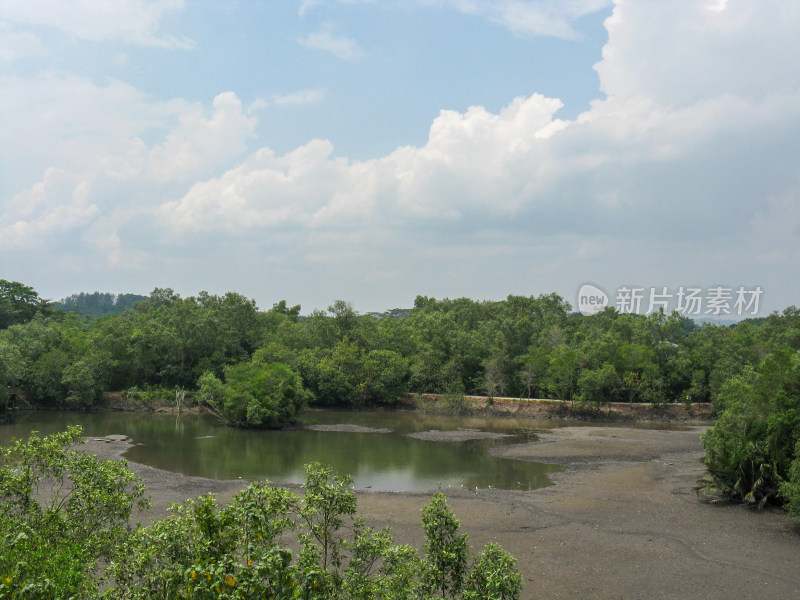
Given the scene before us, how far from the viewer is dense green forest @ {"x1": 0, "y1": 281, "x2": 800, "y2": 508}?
166 ft

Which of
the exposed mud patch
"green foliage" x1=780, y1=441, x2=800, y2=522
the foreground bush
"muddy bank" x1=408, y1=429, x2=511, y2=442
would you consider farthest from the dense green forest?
"green foliage" x1=780, y1=441, x2=800, y2=522

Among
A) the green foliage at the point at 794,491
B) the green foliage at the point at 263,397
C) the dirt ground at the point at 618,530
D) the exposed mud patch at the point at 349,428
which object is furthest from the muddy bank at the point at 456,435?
the green foliage at the point at 794,491

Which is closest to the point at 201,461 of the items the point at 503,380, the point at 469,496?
the point at 469,496

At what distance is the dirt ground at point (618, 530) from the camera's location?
51.4 ft

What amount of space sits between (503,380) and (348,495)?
50.6 m

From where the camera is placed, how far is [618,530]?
2005cm

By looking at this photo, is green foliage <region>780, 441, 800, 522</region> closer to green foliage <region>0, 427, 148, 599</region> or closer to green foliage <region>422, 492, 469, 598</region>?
green foliage <region>422, 492, 469, 598</region>

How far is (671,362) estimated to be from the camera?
53.2 m

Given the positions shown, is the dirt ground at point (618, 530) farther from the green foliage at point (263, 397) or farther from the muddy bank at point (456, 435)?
the green foliage at point (263, 397)

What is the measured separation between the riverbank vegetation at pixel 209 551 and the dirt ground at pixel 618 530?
8.03m

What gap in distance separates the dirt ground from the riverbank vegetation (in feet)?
26.4

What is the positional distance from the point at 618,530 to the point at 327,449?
20985 mm

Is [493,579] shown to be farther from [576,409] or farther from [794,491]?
[576,409]

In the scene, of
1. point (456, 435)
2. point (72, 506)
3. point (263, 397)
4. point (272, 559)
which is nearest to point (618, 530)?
point (72, 506)
